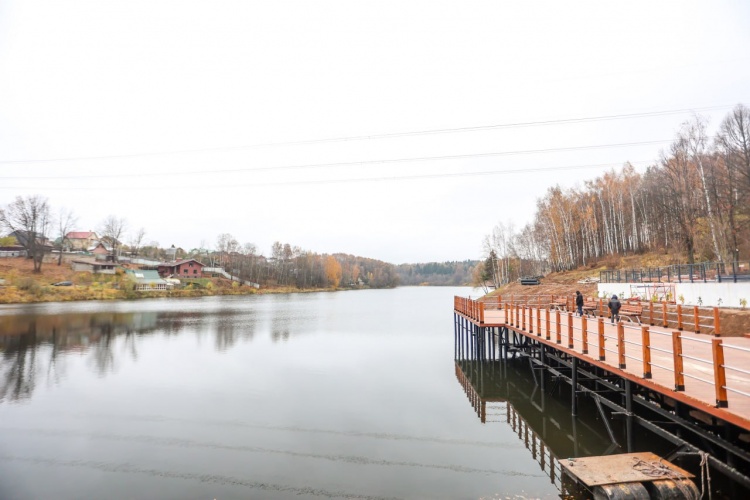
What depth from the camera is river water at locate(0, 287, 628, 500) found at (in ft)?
27.7

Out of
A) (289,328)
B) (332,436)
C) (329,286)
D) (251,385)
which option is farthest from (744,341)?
(329,286)

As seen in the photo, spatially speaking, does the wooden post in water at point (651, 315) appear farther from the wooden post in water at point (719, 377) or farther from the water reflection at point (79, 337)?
the water reflection at point (79, 337)

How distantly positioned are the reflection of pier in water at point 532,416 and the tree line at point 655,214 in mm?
22353

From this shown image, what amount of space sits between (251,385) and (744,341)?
55.4 ft

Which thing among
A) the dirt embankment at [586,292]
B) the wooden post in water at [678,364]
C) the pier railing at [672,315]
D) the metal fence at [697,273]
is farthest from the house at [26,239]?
the wooden post in water at [678,364]

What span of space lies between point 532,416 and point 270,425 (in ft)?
27.3

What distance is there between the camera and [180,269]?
91625 millimetres

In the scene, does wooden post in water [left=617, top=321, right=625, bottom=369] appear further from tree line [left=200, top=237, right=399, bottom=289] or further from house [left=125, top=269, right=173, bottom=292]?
tree line [left=200, top=237, right=399, bottom=289]

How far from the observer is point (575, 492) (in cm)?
760

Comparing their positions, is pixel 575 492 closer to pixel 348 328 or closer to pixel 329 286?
pixel 348 328

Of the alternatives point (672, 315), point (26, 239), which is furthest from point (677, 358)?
point (26, 239)

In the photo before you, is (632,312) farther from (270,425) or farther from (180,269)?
(180,269)

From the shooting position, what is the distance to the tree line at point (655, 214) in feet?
95.6

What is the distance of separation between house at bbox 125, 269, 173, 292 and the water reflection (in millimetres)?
32131
